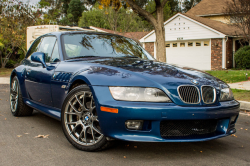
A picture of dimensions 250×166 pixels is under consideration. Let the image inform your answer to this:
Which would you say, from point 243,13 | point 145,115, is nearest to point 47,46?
point 145,115

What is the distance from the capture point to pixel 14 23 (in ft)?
71.8

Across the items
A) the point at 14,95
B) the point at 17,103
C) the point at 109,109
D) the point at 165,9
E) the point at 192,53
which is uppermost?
the point at 165,9

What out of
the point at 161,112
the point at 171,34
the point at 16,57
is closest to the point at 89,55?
the point at 161,112

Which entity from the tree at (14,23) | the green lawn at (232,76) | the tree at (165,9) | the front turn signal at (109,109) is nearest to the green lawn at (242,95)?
the green lawn at (232,76)

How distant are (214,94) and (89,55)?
1.96m

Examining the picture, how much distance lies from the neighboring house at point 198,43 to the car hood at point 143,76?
62.8 ft

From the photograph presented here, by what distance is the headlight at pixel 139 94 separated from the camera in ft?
9.75

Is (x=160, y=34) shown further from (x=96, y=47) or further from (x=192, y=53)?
(x=192, y=53)

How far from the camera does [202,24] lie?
74.0 ft

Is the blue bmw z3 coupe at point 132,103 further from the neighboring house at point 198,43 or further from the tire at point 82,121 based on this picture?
the neighboring house at point 198,43

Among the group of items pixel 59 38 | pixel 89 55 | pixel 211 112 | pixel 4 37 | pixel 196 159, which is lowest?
pixel 196 159

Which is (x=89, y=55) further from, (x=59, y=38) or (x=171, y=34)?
(x=171, y=34)

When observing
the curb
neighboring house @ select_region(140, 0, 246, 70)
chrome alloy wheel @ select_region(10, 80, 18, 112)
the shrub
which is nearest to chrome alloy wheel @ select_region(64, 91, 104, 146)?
chrome alloy wheel @ select_region(10, 80, 18, 112)

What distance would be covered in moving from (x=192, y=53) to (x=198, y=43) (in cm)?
93
